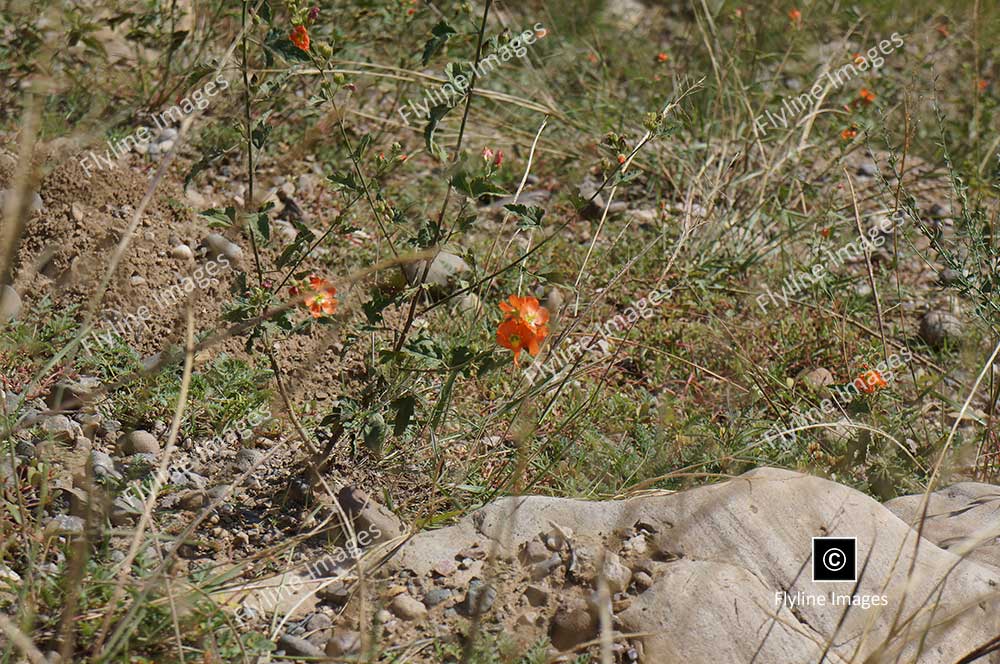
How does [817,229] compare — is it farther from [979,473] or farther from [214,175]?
[214,175]

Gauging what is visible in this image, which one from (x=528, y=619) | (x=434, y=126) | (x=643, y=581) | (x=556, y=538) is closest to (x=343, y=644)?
(x=528, y=619)

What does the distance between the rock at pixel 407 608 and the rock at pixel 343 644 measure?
10 centimetres

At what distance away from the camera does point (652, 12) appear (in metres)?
5.38

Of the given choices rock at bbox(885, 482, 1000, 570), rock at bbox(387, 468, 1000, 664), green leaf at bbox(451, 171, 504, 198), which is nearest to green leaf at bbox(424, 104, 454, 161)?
green leaf at bbox(451, 171, 504, 198)

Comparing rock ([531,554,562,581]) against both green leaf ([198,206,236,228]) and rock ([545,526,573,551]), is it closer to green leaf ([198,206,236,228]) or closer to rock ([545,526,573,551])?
rock ([545,526,573,551])

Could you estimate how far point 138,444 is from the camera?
2.52 m

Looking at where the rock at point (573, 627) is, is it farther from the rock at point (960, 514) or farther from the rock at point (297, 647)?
the rock at point (960, 514)

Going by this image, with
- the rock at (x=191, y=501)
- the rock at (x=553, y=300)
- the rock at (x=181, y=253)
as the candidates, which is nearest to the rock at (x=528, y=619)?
the rock at (x=191, y=501)

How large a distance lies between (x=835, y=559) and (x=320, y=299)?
138cm

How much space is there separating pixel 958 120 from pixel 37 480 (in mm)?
4171

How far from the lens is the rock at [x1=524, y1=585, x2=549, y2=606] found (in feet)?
6.83

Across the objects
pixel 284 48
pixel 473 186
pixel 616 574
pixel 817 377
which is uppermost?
pixel 284 48

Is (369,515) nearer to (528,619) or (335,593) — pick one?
(335,593)

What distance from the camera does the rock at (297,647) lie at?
1.96 m
